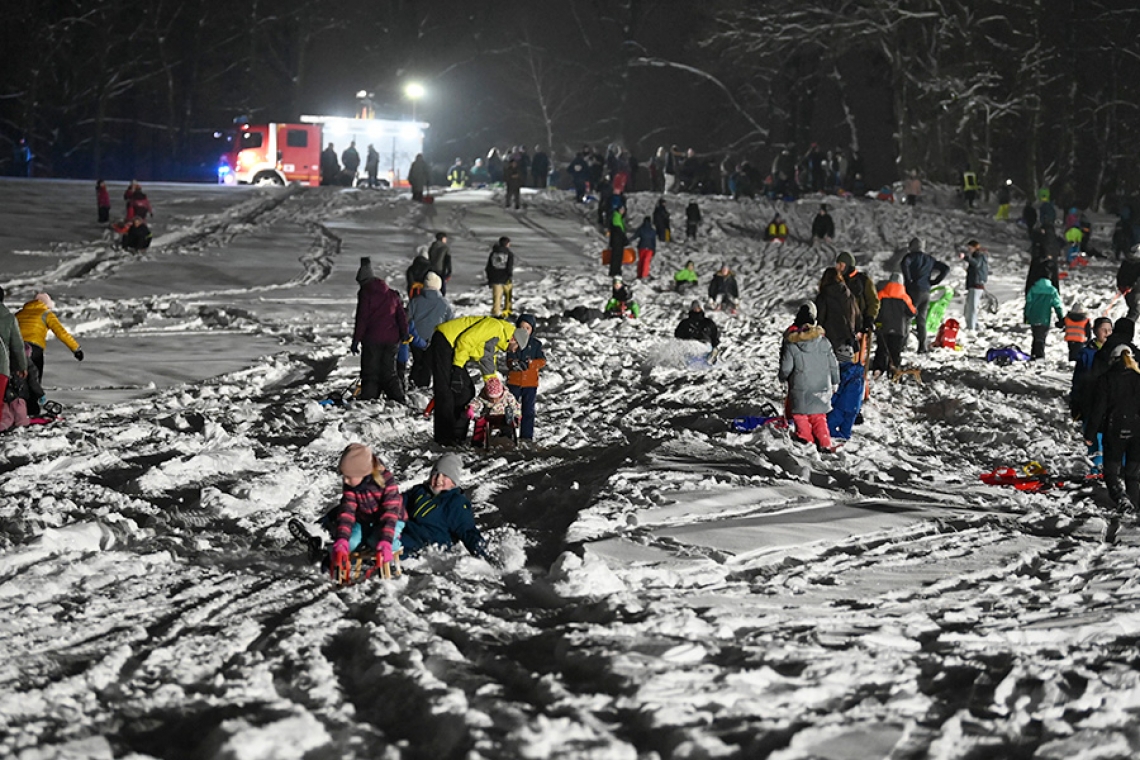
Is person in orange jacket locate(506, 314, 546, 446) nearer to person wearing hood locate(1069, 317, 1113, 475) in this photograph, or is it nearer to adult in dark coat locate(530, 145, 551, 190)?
person wearing hood locate(1069, 317, 1113, 475)

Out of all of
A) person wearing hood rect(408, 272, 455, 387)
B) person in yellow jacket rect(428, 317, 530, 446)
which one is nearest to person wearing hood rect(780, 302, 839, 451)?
→ person in yellow jacket rect(428, 317, 530, 446)

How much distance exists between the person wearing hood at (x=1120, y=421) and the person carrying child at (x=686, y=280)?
14.0 metres

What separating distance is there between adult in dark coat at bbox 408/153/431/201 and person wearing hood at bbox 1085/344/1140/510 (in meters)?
25.8

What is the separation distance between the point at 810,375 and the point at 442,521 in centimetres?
454

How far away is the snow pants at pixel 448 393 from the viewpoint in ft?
36.4

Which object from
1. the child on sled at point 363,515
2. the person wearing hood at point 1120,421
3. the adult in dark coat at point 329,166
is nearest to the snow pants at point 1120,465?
the person wearing hood at point 1120,421

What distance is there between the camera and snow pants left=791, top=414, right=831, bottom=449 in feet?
38.4

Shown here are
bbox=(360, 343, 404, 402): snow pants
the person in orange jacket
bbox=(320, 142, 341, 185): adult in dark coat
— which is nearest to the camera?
the person in orange jacket

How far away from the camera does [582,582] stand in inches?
284

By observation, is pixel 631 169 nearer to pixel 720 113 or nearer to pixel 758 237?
pixel 758 237

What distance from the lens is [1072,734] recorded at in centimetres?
533

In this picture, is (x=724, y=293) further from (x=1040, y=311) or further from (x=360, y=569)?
(x=360, y=569)

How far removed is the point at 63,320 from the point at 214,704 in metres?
14.3

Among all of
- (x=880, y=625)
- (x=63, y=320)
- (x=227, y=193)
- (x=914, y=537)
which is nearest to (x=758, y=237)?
(x=227, y=193)
